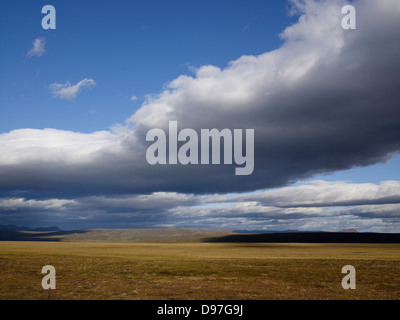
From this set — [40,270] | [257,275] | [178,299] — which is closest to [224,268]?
[257,275]

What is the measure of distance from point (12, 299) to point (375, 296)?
105 ft

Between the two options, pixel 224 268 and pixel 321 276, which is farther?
pixel 224 268

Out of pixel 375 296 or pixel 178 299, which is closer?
pixel 178 299

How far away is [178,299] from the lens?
26.9m
